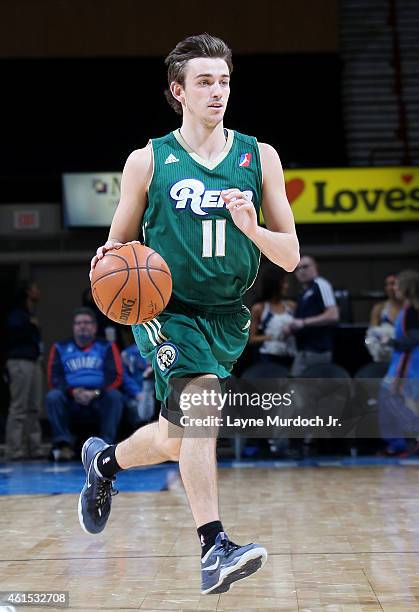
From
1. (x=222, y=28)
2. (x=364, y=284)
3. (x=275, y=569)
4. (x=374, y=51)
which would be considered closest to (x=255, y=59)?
(x=222, y=28)

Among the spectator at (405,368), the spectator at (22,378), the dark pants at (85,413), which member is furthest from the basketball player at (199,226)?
the spectator at (22,378)

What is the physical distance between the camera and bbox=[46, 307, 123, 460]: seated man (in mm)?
8508

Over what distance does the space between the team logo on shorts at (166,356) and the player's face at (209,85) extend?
31.1 inches

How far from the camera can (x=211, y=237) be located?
11.1 feet

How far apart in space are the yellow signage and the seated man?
4.60 m

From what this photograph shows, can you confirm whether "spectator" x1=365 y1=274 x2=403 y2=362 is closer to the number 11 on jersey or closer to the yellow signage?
the yellow signage

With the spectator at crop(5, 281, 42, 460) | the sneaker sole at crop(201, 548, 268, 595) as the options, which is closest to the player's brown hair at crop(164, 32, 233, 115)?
the sneaker sole at crop(201, 548, 268, 595)

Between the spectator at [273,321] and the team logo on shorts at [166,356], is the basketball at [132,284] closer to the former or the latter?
the team logo on shorts at [166,356]

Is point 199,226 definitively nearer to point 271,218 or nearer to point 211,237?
point 211,237

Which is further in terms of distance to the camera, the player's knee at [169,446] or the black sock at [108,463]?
the black sock at [108,463]

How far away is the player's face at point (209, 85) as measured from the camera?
133 inches

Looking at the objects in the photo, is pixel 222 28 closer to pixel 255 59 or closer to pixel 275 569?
pixel 255 59

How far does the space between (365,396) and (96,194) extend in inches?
211
